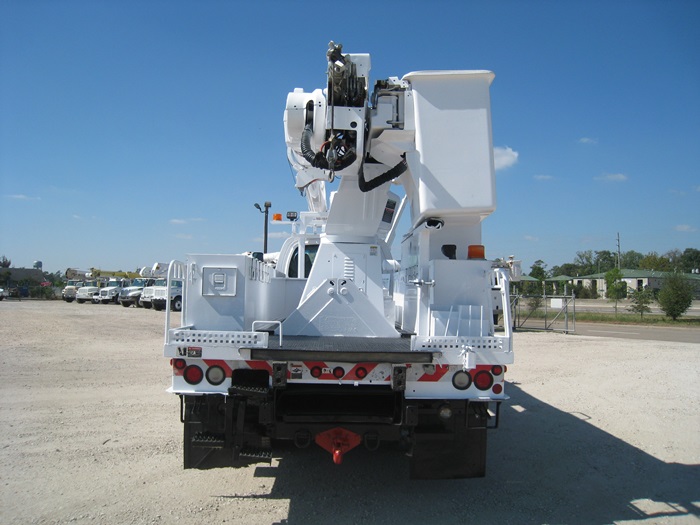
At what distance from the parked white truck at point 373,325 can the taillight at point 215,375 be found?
0.01m

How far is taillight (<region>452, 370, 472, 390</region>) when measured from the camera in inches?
156

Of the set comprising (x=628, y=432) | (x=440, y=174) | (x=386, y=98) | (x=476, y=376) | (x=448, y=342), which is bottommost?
(x=628, y=432)

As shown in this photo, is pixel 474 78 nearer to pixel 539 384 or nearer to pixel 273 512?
pixel 273 512

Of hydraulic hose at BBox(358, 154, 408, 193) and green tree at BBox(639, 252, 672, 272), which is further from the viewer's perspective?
green tree at BBox(639, 252, 672, 272)

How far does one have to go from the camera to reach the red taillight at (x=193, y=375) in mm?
3924

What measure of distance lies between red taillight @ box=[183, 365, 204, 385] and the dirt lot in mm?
1039

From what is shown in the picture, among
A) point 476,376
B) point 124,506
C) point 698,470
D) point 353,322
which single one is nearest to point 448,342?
point 476,376

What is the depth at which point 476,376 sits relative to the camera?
3961 mm

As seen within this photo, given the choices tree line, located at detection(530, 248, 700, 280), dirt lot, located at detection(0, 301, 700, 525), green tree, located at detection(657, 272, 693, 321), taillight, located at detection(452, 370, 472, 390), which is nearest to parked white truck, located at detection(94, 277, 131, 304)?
dirt lot, located at detection(0, 301, 700, 525)

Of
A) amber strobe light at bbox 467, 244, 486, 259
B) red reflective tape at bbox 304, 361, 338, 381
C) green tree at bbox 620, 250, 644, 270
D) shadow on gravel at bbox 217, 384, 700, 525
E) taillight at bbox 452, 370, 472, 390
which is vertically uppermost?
green tree at bbox 620, 250, 644, 270

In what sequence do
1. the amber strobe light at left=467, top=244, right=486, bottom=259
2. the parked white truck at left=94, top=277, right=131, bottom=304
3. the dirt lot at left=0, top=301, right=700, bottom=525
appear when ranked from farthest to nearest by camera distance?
the parked white truck at left=94, top=277, right=131, bottom=304
the amber strobe light at left=467, top=244, right=486, bottom=259
the dirt lot at left=0, top=301, right=700, bottom=525

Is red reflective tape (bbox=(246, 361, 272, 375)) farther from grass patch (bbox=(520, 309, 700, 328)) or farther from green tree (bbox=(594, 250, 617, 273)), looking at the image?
green tree (bbox=(594, 250, 617, 273))

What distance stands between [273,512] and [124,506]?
1.18m

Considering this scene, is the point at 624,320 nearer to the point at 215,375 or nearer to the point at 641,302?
the point at 641,302
